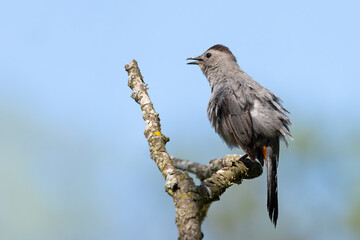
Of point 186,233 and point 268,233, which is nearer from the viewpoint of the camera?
point 186,233

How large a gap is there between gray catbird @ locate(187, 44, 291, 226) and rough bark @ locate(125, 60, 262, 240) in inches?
20.3

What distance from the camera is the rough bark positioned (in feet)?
9.93

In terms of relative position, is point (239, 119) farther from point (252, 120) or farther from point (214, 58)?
point (214, 58)

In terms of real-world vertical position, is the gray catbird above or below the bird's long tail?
above

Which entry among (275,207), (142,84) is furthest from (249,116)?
(142,84)

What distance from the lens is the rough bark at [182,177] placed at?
119 inches


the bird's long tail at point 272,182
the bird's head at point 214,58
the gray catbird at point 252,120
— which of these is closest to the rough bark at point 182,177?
the bird's long tail at point 272,182

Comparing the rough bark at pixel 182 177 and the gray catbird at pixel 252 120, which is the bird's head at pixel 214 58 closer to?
the gray catbird at pixel 252 120

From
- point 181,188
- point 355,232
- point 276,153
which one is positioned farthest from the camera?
point 355,232

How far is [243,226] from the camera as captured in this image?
22.9 feet

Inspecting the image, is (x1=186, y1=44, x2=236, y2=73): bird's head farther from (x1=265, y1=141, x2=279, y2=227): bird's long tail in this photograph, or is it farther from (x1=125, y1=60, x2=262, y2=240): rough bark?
(x1=125, y1=60, x2=262, y2=240): rough bark

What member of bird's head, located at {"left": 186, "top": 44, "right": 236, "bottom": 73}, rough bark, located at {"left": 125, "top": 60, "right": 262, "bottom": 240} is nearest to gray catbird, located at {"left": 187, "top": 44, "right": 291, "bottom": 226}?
rough bark, located at {"left": 125, "top": 60, "right": 262, "bottom": 240}

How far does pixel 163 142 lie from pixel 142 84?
756 mm

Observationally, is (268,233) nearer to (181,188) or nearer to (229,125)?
(229,125)
